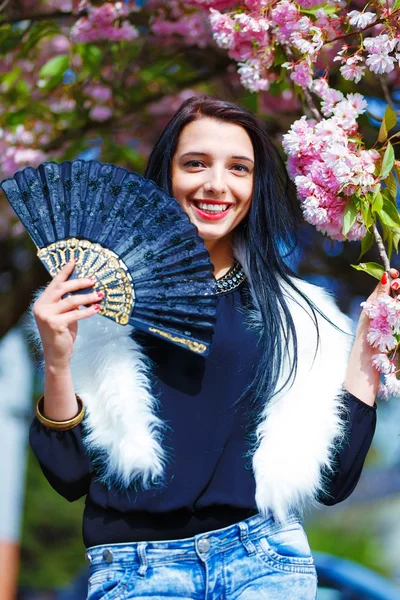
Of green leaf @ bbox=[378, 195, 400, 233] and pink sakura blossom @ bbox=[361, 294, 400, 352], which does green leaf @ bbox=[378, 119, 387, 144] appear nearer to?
green leaf @ bbox=[378, 195, 400, 233]

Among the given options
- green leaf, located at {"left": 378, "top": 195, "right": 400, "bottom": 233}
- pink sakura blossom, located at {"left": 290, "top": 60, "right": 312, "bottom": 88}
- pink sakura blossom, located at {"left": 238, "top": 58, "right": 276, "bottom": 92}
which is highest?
pink sakura blossom, located at {"left": 290, "top": 60, "right": 312, "bottom": 88}

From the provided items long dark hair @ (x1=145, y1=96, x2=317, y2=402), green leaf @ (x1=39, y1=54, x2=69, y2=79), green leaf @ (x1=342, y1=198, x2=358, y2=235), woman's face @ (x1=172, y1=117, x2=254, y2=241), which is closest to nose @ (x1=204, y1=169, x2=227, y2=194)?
woman's face @ (x1=172, y1=117, x2=254, y2=241)

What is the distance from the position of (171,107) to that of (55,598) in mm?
5379

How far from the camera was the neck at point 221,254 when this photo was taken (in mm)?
2201

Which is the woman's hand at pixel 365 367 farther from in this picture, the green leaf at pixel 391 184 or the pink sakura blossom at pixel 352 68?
the pink sakura blossom at pixel 352 68

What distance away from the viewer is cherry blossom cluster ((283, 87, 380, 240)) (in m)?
2.08

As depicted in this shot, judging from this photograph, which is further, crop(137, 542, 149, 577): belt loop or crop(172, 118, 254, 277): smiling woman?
crop(172, 118, 254, 277): smiling woman

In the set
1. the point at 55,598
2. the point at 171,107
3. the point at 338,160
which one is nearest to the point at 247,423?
the point at 338,160

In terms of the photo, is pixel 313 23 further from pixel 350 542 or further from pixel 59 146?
pixel 350 542

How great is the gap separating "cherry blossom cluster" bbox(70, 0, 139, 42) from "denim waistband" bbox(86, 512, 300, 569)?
6.93 ft

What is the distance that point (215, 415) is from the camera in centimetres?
199

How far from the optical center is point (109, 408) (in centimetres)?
198

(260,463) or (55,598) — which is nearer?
(260,463)

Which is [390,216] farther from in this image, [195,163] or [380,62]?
[195,163]
